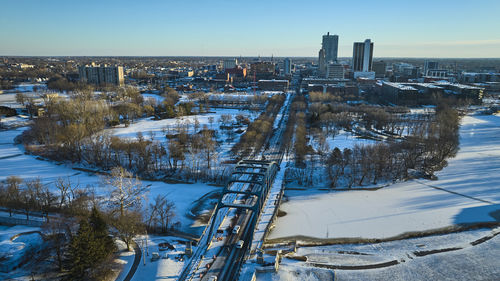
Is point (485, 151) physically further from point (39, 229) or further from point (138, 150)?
point (39, 229)

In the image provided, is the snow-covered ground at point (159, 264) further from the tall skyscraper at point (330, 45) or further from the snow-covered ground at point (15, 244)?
the tall skyscraper at point (330, 45)

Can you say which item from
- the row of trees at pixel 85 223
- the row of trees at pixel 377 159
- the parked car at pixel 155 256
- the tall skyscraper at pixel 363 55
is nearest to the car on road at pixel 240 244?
the parked car at pixel 155 256

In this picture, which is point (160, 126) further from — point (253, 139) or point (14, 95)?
point (14, 95)

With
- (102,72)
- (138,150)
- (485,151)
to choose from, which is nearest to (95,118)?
(138,150)

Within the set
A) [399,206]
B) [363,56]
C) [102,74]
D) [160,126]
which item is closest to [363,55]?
[363,56]

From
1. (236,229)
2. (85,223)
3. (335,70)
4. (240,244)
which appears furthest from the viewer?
(335,70)
